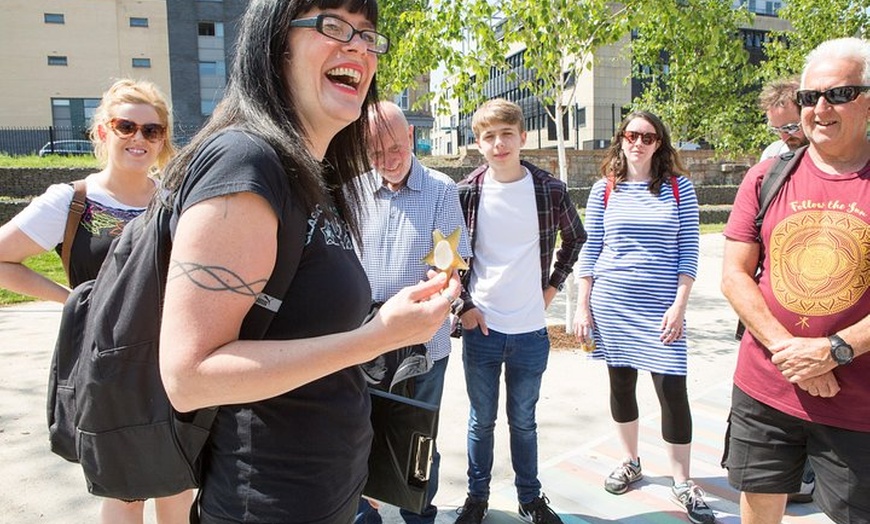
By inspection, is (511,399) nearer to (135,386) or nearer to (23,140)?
(135,386)

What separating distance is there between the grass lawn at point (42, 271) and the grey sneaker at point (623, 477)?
855 cm

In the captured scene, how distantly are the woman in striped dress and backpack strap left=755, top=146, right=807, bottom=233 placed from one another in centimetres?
86

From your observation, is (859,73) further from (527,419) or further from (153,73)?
(153,73)

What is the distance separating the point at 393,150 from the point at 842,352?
6.45ft

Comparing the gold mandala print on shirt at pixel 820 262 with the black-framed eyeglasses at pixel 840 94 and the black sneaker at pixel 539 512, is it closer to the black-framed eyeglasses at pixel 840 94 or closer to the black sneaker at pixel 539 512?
the black-framed eyeglasses at pixel 840 94

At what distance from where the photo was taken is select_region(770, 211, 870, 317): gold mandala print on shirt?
2.13 meters

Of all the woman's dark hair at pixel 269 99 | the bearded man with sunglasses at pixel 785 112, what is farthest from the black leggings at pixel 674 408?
the woman's dark hair at pixel 269 99

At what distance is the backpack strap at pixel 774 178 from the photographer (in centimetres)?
235

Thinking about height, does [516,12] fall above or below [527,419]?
above

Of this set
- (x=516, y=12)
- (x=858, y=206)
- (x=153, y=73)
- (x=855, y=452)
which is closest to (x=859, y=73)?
(x=858, y=206)

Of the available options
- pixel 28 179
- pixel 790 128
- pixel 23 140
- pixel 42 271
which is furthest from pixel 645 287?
pixel 23 140

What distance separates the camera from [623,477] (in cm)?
336

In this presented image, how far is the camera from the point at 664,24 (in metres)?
6.49

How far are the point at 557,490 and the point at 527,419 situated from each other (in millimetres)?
564
